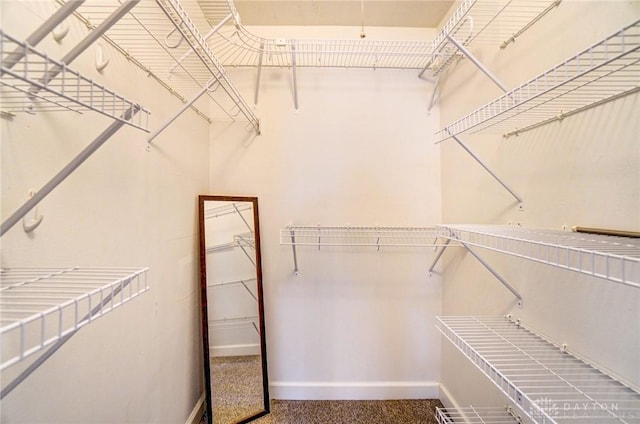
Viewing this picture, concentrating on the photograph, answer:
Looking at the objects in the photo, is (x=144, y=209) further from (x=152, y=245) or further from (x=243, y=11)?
(x=243, y=11)

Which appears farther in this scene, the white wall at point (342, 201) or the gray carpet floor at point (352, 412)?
the white wall at point (342, 201)

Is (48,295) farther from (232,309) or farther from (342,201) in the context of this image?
(342,201)

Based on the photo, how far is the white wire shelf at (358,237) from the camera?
1823 millimetres

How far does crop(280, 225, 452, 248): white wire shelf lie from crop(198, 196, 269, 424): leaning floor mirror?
0.30 meters

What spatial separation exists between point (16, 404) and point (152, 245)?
2.11ft

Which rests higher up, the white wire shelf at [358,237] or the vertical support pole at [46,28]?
the vertical support pole at [46,28]

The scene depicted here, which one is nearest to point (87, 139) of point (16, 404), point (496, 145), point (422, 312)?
point (16, 404)

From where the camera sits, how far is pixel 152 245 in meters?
1.20

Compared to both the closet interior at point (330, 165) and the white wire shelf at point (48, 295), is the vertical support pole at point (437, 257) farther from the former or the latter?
the white wire shelf at point (48, 295)

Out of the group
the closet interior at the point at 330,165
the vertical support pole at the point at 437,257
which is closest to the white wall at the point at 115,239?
the closet interior at the point at 330,165

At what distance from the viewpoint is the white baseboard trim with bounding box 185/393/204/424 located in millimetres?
1519

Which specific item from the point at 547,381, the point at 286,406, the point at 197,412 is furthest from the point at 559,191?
the point at 197,412

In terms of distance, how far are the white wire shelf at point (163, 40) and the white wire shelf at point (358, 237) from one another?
86cm

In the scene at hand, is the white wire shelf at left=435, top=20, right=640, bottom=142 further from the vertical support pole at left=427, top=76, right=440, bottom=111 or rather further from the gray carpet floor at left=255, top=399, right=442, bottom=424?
the gray carpet floor at left=255, top=399, right=442, bottom=424
